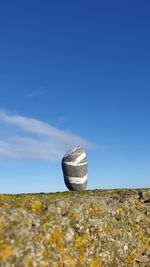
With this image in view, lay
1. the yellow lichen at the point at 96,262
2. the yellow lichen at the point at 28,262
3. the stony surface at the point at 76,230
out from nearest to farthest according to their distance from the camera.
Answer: the yellow lichen at the point at 28,262, the stony surface at the point at 76,230, the yellow lichen at the point at 96,262

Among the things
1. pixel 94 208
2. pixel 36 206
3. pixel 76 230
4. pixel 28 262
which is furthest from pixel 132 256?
pixel 28 262

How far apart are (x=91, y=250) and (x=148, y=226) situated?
260 cm

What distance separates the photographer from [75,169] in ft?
51.7

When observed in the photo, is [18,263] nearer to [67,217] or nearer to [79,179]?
[67,217]

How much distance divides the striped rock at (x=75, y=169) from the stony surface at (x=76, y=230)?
2518 mm

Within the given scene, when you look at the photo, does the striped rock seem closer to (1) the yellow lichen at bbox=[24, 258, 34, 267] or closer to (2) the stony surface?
(2) the stony surface

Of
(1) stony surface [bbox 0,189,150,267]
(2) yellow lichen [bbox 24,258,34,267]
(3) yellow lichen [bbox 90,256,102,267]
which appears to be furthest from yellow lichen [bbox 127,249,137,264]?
(2) yellow lichen [bbox 24,258,34,267]

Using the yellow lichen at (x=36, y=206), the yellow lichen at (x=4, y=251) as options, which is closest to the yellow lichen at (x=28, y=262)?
the yellow lichen at (x=4, y=251)

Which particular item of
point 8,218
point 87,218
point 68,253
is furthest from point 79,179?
point 8,218

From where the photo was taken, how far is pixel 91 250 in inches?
419

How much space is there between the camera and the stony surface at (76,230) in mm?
8891

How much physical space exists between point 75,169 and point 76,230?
5467 mm

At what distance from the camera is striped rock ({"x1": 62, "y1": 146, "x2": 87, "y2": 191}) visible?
15633 millimetres

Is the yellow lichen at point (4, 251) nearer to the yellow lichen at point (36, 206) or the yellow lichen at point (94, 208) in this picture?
the yellow lichen at point (36, 206)
